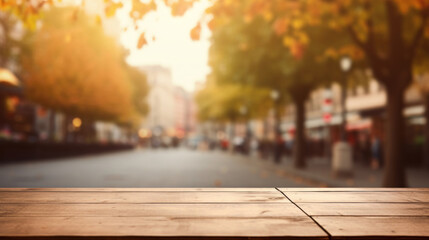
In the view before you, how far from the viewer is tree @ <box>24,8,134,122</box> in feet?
123

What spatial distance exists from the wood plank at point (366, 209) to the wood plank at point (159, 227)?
31 cm

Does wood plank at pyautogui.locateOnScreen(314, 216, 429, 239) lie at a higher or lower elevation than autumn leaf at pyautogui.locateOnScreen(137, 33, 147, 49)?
lower

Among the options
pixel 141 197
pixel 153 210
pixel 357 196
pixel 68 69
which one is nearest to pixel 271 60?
pixel 357 196

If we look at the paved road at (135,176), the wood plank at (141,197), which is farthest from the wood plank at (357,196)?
the paved road at (135,176)

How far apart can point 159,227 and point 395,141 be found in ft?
32.1

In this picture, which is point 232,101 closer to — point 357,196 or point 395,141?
point 395,141

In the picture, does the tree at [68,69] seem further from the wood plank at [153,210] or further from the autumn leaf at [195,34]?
the wood plank at [153,210]

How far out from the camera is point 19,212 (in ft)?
10.4

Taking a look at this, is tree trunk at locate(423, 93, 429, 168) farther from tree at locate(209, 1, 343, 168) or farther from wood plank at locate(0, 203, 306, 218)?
wood plank at locate(0, 203, 306, 218)

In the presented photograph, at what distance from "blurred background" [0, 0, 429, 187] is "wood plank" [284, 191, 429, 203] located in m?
3.50

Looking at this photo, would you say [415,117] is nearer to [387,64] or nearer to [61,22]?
[387,64]

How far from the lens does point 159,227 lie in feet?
8.90

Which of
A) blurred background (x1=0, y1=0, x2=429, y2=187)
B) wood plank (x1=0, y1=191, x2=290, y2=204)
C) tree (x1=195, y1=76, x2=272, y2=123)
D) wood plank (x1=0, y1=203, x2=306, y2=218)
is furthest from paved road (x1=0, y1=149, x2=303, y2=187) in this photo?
wood plank (x1=0, y1=203, x2=306, y2=218)

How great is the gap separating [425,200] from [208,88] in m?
57.1
